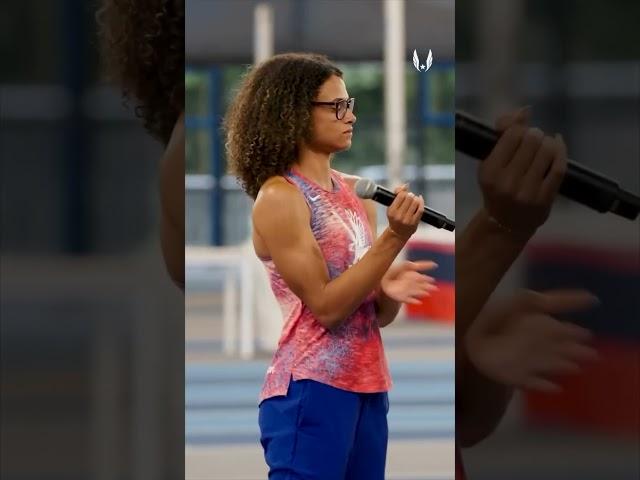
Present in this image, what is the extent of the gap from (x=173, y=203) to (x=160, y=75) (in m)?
0.28

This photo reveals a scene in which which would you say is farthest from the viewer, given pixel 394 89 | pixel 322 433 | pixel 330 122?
pixel 394 89

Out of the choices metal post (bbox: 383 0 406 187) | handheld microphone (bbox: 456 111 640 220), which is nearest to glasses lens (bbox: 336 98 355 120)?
metal post (bbox: 383 0 406 187)

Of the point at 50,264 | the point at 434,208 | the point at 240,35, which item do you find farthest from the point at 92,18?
the point at 434,208

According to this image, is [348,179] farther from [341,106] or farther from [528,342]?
[528,342]

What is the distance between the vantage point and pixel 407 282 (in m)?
2.22

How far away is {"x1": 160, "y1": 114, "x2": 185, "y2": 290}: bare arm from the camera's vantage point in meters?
2.21

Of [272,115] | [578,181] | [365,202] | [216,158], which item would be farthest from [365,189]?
[578,181]

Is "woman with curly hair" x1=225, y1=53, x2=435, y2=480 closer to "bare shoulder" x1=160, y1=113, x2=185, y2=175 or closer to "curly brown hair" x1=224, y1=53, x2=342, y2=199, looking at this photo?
"curly brown hair" x1=224, y1=53, x2=342, y2=199

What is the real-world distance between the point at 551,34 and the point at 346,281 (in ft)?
2.31

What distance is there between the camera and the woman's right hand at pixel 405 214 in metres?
2.14

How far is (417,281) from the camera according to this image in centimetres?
223

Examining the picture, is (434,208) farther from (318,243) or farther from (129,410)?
(129,410)

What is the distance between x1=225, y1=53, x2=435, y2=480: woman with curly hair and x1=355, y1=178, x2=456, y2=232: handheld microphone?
0.9 inches

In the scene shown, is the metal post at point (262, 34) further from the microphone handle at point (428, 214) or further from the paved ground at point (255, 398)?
the paved ground at point (255, 398)
